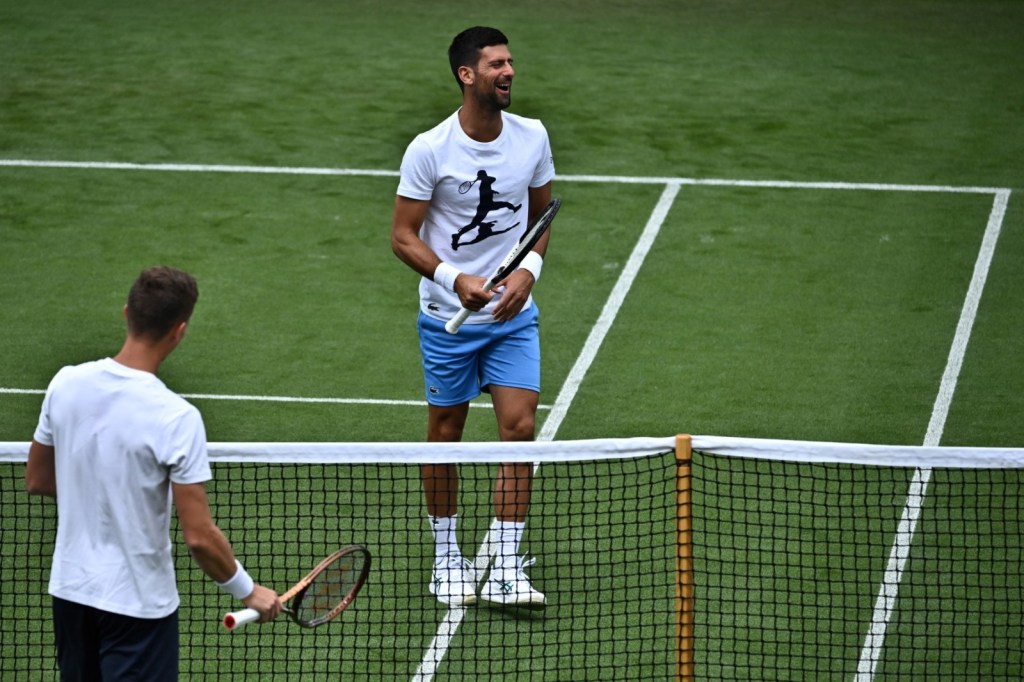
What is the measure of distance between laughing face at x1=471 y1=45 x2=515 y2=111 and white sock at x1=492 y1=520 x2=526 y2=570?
6.37ft

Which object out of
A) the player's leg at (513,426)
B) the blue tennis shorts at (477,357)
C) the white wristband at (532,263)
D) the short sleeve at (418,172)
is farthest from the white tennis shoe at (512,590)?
the short sleeve at (418,172)

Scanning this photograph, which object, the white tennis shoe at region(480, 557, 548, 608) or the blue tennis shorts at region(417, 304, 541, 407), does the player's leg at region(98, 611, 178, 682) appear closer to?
the white tennis shoe at region(480, 557, 548, 608)

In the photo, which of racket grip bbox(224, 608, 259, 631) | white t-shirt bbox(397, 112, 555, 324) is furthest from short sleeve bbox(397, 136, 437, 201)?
racket grip bbox(224, 608, 259, 631)

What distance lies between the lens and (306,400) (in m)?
10.6

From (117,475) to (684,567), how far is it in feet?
7.81

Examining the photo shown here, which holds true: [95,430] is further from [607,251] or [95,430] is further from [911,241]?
[911,241]

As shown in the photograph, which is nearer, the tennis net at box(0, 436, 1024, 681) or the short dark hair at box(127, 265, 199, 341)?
the short dark hair at box(127, 265, 199, 341)

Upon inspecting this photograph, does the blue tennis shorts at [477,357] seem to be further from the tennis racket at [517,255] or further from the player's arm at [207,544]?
the player's arm at [207,544]

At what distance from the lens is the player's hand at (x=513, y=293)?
24.6ft

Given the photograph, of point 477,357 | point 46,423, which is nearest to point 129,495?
point 46,423

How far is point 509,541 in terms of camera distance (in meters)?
7.82

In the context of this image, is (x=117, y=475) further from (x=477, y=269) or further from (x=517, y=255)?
(x=477, y=269)

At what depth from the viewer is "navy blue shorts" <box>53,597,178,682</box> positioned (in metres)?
5.27

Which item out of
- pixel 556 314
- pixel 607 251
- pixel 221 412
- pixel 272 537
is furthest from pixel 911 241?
pixel 272 537
